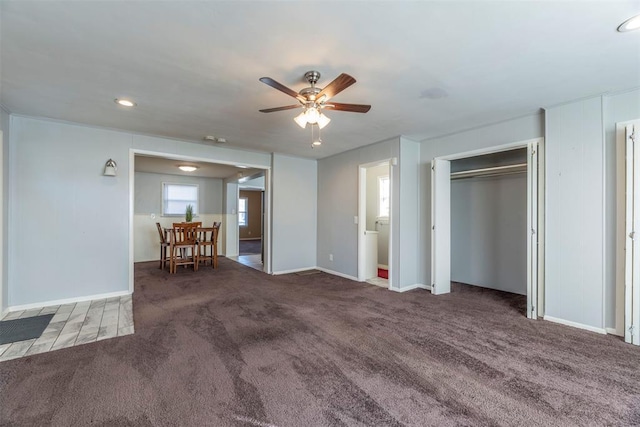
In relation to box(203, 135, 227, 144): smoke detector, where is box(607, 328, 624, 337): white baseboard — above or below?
below

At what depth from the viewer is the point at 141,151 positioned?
4.37 metres

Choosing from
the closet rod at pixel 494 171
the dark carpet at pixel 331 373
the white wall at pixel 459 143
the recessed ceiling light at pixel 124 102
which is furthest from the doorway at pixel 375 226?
the recessed ceiling light at pixel 124 102

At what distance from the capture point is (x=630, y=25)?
1854mm

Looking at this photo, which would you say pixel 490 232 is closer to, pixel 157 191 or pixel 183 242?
pixel 183 242

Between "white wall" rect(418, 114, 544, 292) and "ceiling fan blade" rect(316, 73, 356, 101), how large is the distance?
2.64 meters

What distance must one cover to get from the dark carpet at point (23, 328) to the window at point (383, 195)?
563cm

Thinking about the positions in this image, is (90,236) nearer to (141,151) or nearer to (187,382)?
(141,151)

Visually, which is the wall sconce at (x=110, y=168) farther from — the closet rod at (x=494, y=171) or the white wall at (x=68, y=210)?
the closet rod at (x=494, y=171)

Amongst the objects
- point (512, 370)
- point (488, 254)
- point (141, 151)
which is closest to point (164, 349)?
point (512, 370)

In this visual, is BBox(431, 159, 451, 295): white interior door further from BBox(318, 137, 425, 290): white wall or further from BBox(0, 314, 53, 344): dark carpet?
BBox(0, 314, 53, 344): dark carpet

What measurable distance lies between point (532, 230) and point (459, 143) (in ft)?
5.09

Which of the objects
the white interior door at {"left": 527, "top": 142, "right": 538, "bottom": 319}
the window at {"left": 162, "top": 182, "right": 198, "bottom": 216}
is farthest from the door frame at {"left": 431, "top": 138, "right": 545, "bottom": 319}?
the window at {"left": 162, "top": 182, "right": 198, "bottom": 216}

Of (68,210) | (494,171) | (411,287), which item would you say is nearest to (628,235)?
(494,171)

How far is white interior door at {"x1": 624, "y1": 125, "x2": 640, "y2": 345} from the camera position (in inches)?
104
